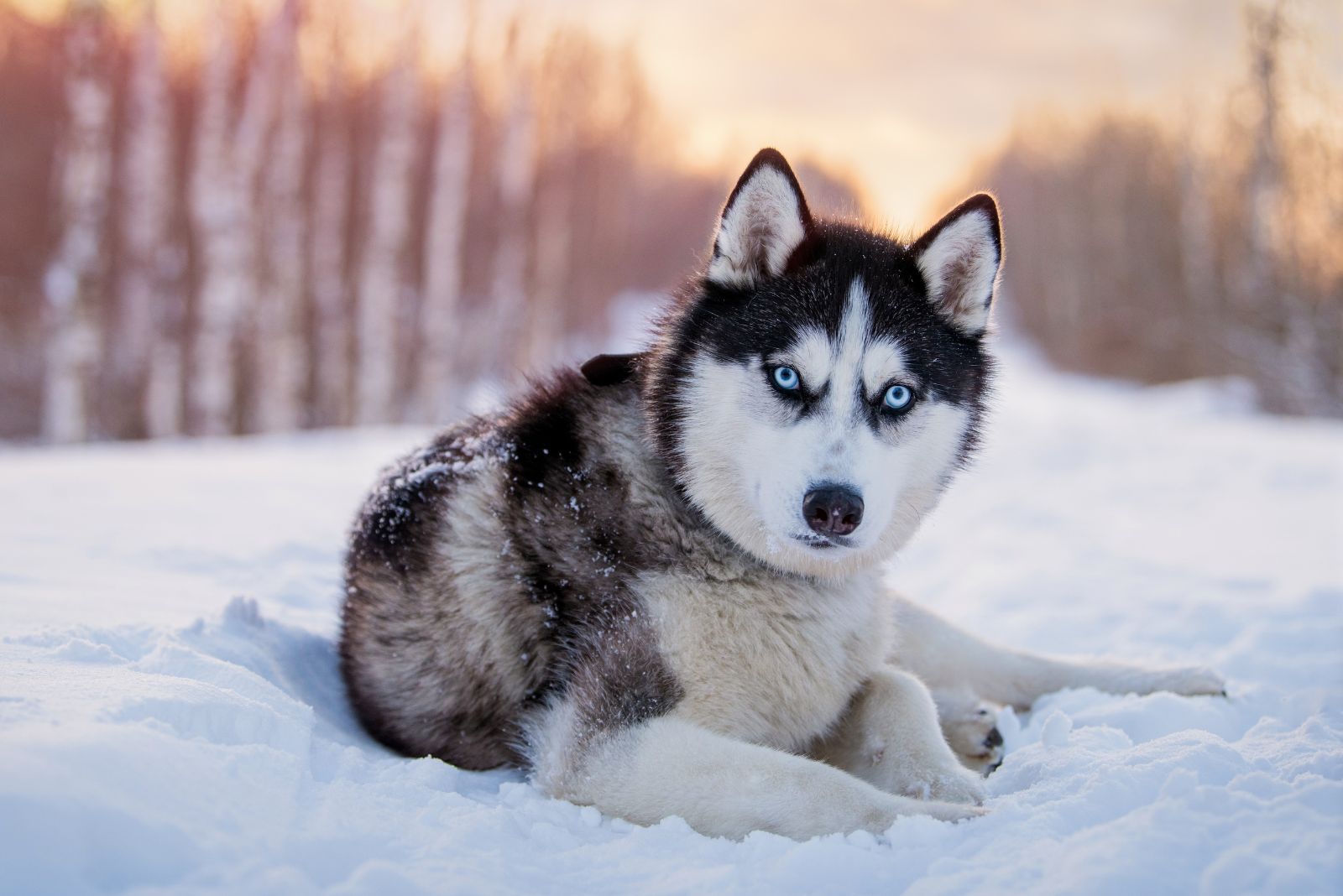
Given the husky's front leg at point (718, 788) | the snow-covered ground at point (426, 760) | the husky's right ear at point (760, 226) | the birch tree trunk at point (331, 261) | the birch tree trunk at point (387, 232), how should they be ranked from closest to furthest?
1. the snow-covered ground at point (426, 760)
2. the husky's front leg at point (718, 788)
3. the husky's right ear at point (760, 226)
4. the birch tree trunk at point (387, 232)
5. the birch tree trunk at point (331, 261)

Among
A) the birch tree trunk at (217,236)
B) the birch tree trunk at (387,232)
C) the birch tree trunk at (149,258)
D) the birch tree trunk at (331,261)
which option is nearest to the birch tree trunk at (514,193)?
the birch tree trunk at (387,232)

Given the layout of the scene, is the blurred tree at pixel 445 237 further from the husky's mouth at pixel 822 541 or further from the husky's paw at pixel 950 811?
the husky's paw at pixel 950 811

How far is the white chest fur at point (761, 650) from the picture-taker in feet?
7.11

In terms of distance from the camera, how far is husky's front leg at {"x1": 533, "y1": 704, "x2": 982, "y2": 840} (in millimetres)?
1930

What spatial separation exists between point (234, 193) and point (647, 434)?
11213mm

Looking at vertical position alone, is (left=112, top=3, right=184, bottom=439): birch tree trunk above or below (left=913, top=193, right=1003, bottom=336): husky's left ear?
below

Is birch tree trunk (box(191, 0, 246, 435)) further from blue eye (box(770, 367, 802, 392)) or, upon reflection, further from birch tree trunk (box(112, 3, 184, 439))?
blue eye (box(770, 367, 802, 392))

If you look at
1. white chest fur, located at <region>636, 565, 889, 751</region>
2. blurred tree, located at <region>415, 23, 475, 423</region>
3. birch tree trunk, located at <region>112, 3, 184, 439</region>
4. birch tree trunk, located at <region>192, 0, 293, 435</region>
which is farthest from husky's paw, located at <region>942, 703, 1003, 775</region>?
birch tree trunk, located at <region>112, 3, 184, 439</region>

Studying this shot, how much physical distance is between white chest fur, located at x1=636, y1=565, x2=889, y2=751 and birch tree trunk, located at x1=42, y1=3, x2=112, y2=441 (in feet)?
35.3

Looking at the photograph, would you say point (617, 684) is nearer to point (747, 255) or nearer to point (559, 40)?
point (747, 255)

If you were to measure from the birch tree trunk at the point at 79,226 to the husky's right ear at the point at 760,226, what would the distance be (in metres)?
10.5

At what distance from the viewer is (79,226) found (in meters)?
10.1

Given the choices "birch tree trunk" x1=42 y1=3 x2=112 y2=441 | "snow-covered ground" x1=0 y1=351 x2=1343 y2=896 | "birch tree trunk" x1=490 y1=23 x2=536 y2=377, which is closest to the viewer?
"snow-covered ground" x1=0 y1=351 x2=1343 y2=896

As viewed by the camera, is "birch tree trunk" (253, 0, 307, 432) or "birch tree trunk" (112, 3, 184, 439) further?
"birch tree trunk" (253, 0, 307, 432)
